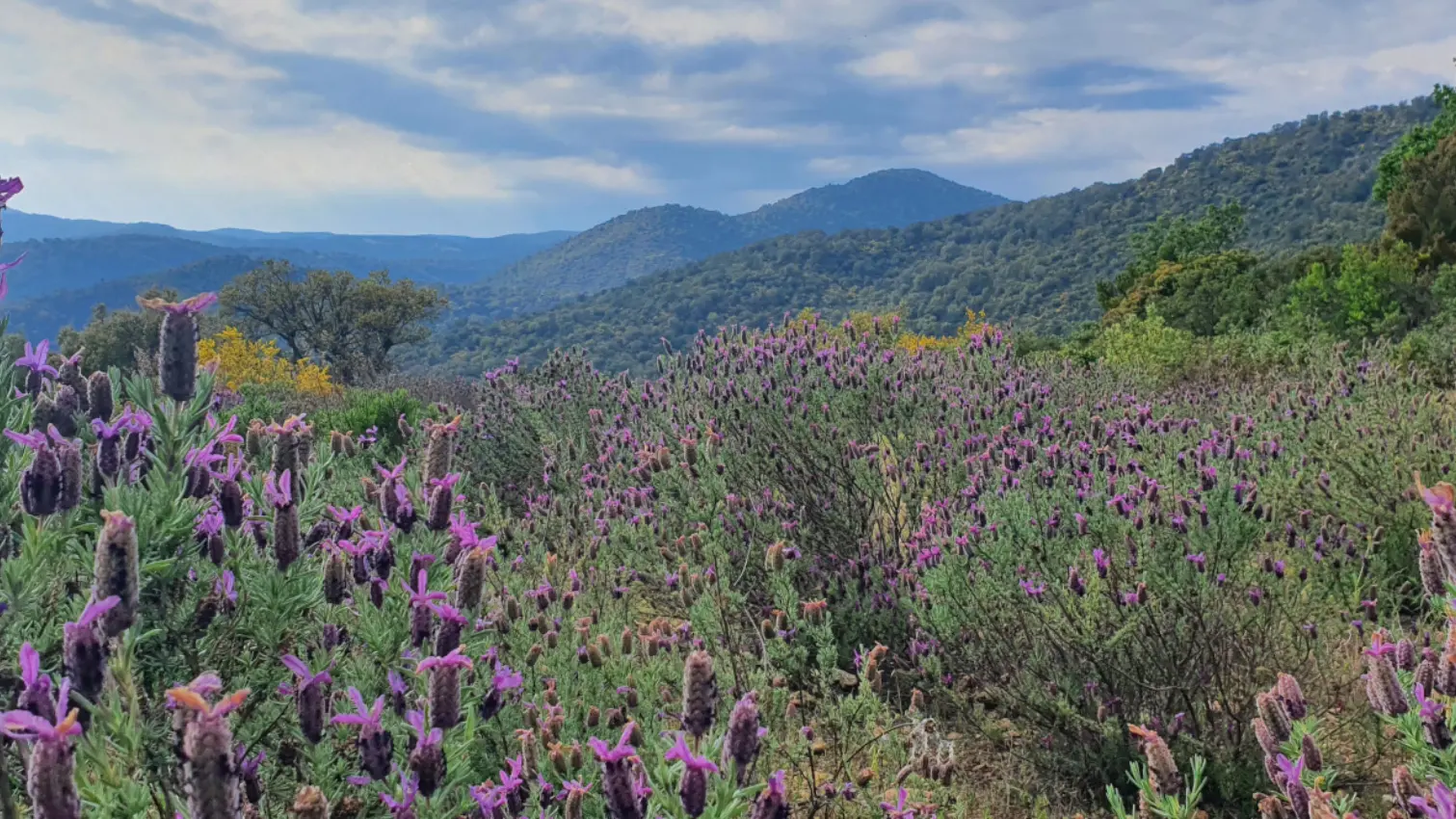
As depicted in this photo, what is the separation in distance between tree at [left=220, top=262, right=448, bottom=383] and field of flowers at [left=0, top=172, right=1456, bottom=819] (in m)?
31.1

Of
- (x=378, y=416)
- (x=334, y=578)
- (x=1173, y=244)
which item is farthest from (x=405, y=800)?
(x=1173, y=244)

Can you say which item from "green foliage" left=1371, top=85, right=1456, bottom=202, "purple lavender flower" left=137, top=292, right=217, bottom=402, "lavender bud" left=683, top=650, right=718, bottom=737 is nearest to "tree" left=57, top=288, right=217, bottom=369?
"purple lavender flower" left=137, top=292, right=217, bottom=402

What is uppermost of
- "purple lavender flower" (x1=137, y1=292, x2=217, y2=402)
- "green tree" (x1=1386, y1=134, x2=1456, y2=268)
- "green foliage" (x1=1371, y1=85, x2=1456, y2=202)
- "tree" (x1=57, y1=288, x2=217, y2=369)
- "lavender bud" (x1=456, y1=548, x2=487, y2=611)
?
"green foliage" (x1=1371, y1=85, x2=1456, y2=202)

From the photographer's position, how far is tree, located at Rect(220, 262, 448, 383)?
1357 inches

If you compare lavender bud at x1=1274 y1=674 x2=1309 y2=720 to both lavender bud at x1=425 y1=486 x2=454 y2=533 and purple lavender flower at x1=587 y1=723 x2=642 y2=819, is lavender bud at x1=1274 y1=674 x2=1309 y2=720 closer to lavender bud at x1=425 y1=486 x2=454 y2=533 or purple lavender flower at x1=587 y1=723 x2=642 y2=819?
purple lavender flower at x1=587 y1=723 x2=642 y2=819

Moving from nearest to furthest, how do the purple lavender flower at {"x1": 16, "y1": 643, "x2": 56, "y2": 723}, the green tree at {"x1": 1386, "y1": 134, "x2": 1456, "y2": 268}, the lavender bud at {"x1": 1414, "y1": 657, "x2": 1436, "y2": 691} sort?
the purple lavender flower at {"x1": 16, "y1": 643, "x2": 56, "y2": 723}, the lavender bud at {"x1": 1414, "y1": 657, "x2": 1436, "y2": 691}, the green tree at {"x1": 1386, "y1": 134, "x2": 1456, "y2": 268}

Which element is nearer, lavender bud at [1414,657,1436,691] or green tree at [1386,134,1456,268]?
lavender bud at [1414,657,1436,691]

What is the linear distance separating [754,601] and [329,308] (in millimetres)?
35318

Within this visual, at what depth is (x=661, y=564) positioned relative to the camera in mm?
3840

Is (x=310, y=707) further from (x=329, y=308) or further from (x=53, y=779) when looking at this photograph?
(x=329, y=308)

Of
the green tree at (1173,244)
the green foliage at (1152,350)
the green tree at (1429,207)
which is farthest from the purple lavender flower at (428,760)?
the green tree at (1173,244)

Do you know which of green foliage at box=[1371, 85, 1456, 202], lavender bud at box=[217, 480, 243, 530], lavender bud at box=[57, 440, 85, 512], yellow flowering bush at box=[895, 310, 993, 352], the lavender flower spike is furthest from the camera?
green foliage at box=[1371, 85, 1456, 202]

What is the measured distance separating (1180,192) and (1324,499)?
82.8 meters

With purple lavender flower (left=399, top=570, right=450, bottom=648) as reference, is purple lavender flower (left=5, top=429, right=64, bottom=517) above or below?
above
